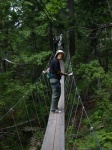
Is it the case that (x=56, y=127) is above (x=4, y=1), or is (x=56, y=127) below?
below

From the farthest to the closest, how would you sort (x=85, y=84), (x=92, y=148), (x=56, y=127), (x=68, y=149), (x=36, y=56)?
(x=85, y=84) < (x=36, y=56) < (x=68, y=149) < (x=92, y=148) < (x=56, y=127)

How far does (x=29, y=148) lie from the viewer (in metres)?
6.24

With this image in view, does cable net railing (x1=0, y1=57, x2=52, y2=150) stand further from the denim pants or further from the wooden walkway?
the wooden walkway

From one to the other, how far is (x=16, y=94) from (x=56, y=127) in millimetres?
3106

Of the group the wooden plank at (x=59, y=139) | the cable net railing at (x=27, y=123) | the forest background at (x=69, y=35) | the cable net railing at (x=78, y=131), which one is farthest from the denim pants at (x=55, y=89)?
the cable net railing at (x=27, y=123)

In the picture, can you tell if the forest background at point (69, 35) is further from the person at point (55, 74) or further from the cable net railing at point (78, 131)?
the person at point (55, 74)

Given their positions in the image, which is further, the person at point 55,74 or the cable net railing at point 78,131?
the cable net railing at point 78,131

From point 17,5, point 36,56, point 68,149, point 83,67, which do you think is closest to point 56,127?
point 68,149

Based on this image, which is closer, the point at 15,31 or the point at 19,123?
the point at 15,31

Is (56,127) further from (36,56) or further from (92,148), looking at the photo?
(36,56)

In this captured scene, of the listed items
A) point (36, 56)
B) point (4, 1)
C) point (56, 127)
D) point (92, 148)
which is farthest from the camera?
point (36, 56)

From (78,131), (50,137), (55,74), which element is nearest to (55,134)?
(50,137)

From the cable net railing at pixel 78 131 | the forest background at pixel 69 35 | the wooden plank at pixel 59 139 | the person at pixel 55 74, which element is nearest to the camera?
the wooden plank at pixel 59 139

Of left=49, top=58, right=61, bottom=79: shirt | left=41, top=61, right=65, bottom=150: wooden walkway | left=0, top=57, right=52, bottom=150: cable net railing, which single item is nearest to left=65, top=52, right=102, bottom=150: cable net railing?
left=41, top=61, right=65, bottom=150: wooden walkway
